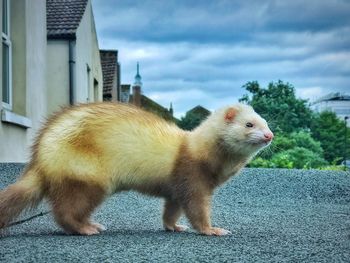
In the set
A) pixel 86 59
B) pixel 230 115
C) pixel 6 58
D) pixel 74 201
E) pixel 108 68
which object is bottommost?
pixel 74 201

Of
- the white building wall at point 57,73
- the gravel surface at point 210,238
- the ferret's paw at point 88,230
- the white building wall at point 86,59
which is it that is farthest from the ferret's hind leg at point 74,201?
the white building wall at point 86,59

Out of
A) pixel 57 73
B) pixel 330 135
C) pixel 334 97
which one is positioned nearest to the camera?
pixel 57 73

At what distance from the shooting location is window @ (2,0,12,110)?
31.2 ft

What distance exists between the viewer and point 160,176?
4.43 m

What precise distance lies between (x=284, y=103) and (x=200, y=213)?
33.9 metres

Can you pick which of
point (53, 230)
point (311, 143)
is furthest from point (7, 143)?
point (311, 143)

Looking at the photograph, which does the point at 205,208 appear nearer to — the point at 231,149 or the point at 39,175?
the point at 231,149

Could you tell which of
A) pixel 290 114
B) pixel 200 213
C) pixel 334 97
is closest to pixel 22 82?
pixel 200 213

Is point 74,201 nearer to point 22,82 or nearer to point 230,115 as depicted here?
point 230,115

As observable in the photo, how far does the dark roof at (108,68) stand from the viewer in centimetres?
2605

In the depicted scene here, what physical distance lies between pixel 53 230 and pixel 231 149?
1.57m

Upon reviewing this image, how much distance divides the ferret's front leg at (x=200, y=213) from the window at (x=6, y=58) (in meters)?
6.01

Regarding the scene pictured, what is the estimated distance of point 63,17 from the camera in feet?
57.0

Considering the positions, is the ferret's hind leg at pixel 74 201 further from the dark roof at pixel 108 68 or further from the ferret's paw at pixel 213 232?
the dark roof at pixel 108 68
